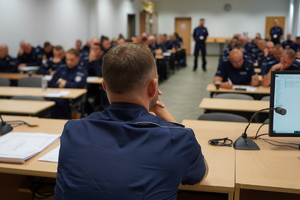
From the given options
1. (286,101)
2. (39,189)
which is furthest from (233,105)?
(39,189)

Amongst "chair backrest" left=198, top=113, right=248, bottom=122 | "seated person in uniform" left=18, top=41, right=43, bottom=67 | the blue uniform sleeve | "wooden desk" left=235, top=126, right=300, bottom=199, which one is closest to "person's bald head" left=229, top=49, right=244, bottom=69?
"chair backrest" left=198, top=113, right=248, bottom=122

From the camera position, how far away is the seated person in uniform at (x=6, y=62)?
22.6 feet

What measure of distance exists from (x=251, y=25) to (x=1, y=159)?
17453 mm

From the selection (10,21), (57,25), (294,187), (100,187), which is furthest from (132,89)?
(57,25)

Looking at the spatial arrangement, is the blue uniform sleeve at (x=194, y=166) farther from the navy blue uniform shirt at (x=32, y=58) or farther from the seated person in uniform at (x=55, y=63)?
the navy blue uniform shirt at (x=32, y=58)

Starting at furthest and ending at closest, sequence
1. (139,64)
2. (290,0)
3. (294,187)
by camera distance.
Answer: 1. (290,0)
2. (294,187)
3. (139,64)

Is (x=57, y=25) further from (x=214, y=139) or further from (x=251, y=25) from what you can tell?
(x=251, y=25)

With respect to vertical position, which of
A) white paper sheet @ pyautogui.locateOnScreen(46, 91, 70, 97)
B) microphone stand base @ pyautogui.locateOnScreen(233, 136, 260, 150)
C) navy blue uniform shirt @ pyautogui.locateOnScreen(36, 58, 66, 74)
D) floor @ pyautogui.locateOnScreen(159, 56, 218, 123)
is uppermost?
navy blue uniform shirt @ pyautogui.locateOnScreen(36, 58, 66, 74)

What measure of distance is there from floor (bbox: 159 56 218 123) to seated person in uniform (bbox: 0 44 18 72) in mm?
3438

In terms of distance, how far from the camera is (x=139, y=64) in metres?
1.19

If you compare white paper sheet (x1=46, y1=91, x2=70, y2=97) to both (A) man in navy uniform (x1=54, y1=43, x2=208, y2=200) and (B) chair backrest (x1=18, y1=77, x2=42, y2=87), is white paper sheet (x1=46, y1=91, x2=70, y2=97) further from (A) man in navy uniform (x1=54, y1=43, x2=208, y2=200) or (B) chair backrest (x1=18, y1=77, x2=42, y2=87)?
(A) man in navy uniform (x1=54, y1=43, x2=208, y2=200)

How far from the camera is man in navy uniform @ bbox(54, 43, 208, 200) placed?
108cm

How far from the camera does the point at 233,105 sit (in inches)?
132

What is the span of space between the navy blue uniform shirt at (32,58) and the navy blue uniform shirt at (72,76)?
325 centimetres
